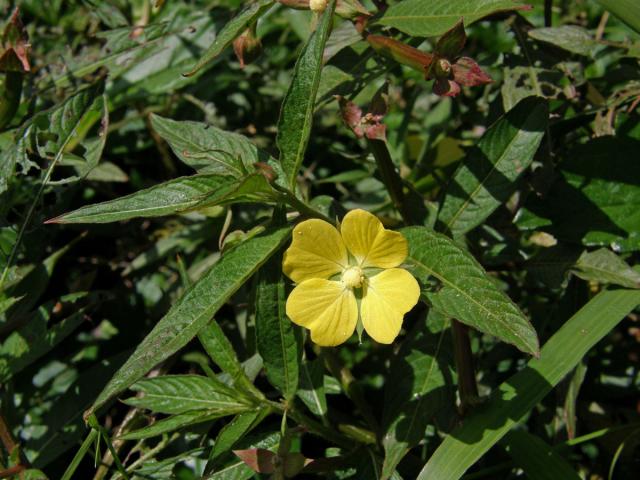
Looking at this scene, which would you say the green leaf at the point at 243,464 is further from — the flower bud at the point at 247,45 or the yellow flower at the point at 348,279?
the flower bud at the point at 247,45

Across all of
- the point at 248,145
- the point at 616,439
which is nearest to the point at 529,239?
the point at 616,439

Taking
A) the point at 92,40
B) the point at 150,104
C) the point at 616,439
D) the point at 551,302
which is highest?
the point at 92,40

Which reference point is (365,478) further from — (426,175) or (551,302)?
(426,175)

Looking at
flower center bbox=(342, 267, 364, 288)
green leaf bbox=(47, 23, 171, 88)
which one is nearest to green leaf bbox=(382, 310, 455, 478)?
flower center bbox=(342, 267, 364, 288)

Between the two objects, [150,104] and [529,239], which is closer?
[529,239]

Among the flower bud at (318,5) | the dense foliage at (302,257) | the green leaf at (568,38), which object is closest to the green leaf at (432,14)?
the dense foliage at (302,257)

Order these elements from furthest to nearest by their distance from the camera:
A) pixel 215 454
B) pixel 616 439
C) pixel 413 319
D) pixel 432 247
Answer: pixel 413 319 → pixel 616 439 → pixel 215 454 → pixel 432 247

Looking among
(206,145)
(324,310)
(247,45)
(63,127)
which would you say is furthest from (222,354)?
(63,127)
